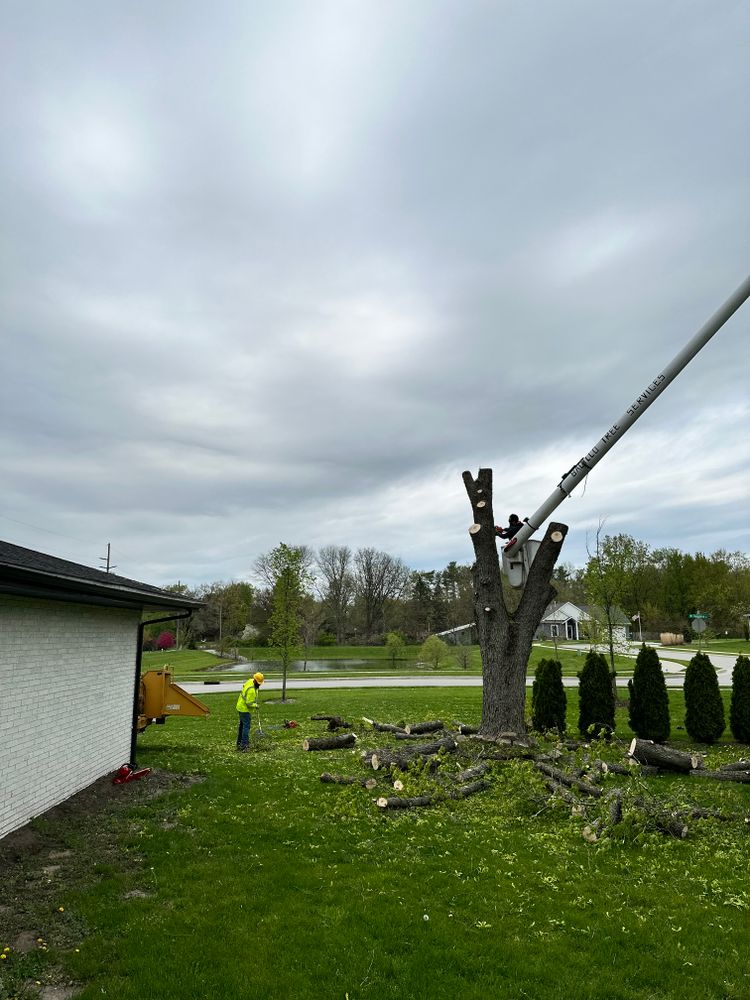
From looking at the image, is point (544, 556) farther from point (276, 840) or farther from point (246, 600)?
point (246, 600)

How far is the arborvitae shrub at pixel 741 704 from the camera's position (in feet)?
39.7

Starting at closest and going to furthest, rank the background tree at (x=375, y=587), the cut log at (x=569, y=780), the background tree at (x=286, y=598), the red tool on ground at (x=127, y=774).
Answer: the cut log at (x=569, y=780)
the red tool on ground at (x=127, y=774)
the background tree at (x=286, y=598)
the background tree at (x=375, y=587)

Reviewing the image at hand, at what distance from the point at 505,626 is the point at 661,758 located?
342 centimetres

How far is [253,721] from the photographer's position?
643 inches

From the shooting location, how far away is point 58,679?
291 inches

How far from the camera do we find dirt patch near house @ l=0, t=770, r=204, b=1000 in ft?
13.1

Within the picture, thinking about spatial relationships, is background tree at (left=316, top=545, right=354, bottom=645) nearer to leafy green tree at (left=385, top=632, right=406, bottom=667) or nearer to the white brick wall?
leafy green tree at (left=385, top=632, right=406, bottom=667)

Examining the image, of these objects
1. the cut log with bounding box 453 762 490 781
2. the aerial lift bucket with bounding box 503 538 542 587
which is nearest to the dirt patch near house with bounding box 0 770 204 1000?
the cut log with bounding box 453 762 490 781

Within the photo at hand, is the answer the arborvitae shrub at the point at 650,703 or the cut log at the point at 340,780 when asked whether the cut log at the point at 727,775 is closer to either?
the arborvitae shrub at the point at 650,703

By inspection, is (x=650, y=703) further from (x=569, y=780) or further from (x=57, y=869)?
(x=57, y=869)

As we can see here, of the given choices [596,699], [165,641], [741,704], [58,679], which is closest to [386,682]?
[596,699]

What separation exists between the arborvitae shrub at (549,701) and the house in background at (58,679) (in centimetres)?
806

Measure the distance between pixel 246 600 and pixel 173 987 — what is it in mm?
61490

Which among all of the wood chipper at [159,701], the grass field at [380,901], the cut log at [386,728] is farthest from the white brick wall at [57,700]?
the cut log at [386,728]
